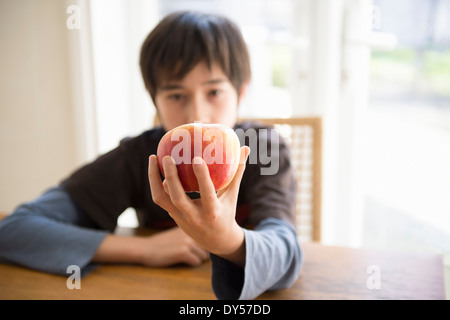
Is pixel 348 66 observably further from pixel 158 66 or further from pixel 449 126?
pixel 158 66

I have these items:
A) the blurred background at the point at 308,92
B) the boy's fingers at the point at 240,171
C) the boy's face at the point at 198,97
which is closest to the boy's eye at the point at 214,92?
the boy's face at the point at 198,97

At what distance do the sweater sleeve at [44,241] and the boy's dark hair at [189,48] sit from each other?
0.28m

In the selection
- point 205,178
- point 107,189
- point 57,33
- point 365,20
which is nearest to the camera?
point 205,178

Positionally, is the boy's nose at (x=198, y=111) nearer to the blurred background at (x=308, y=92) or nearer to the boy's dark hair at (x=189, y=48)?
the boy's dark hair at (x=189, y=48)

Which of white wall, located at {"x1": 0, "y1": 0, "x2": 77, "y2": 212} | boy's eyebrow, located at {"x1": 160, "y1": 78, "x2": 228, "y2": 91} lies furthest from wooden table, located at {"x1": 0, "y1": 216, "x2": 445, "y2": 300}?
white wall, located at {"x1": 0, "y1": 0, "x2": 77, "y2": 212}

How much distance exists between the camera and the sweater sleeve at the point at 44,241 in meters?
0.67

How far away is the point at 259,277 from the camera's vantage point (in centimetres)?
54

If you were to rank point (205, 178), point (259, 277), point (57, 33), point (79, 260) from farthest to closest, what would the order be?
point (57, 33)
point (79, 260)
point (259, 277)
point (205, 178)

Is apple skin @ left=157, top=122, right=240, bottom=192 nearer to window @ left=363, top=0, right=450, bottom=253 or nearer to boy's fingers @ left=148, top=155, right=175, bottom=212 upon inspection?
boy's fingers @ left=148, top=155, right=175, bottom=212

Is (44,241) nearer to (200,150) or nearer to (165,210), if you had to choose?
(165,210)

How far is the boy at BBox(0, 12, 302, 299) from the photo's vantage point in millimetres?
557

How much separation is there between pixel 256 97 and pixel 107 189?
2.79 feet

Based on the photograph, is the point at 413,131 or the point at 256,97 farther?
the point at 256,97
